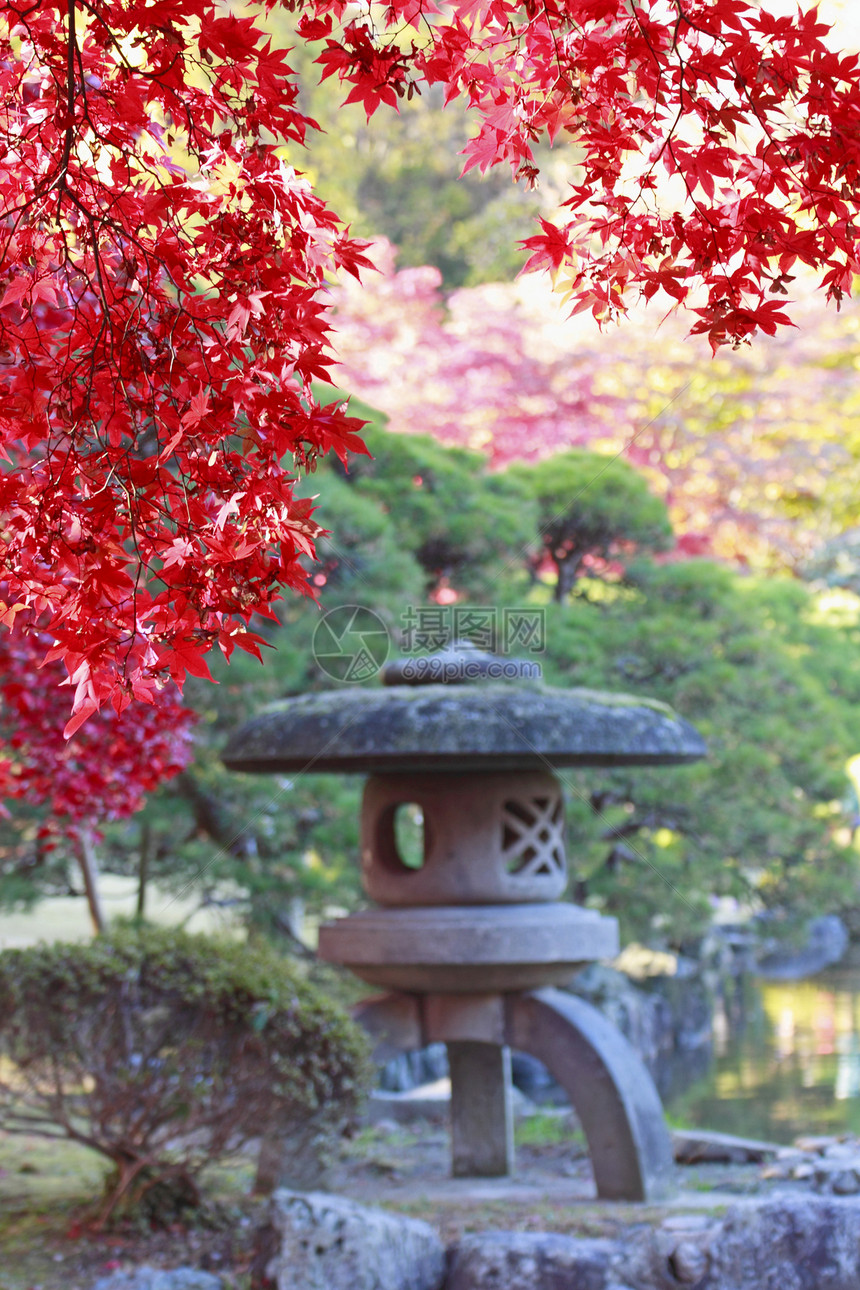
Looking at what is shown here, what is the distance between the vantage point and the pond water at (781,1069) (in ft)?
22.7

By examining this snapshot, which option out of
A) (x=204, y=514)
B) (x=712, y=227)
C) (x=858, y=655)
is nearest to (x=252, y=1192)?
(x=204, y=514)

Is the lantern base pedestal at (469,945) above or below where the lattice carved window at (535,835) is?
below

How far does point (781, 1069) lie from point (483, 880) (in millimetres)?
4289

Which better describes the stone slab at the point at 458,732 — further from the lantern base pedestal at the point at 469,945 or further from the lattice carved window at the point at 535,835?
the lantern base pedestal at the point at 469,945

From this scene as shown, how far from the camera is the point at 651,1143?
191 inches

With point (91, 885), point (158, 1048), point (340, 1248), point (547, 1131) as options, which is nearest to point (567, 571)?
point (547, 1131)

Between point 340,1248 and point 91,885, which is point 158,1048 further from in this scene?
point 91,885

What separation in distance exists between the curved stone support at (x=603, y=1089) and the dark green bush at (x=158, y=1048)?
3.53 ft

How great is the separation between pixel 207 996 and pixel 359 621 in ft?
9.10

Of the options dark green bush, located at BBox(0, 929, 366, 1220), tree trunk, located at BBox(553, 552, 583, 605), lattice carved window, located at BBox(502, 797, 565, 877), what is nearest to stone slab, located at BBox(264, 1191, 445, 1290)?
dark green bush, located at BBox(0, 929, 366, 1220)

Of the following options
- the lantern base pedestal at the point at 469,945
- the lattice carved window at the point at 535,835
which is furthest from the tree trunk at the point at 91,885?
the lattice carved window at the point at 535,835

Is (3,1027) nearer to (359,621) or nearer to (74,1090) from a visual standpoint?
(74,1090)

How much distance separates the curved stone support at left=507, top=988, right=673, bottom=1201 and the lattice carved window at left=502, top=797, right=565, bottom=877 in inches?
20.1

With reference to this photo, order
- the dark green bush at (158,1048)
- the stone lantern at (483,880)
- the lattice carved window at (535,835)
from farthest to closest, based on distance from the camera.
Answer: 1. the lattice carved window at (535,835)
2. the stone lantern at (483,880)
3. the dark green bush at (158,1048)
